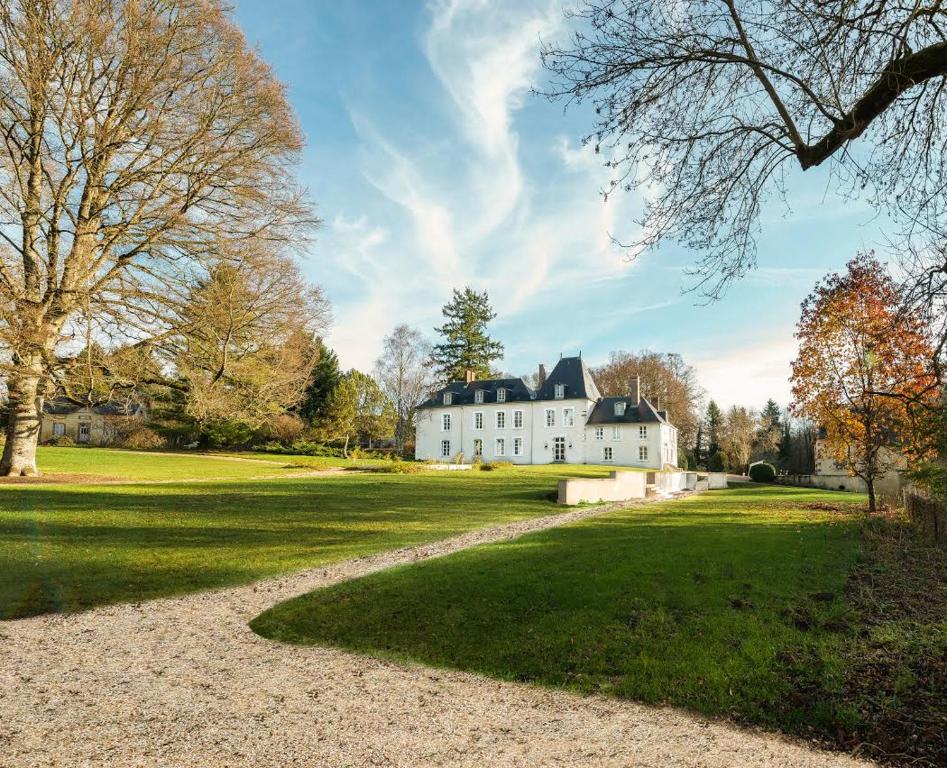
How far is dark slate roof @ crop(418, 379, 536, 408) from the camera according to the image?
47.0m

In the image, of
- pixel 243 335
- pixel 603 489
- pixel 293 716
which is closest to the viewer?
pixel 293 716

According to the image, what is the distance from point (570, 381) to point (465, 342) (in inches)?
770

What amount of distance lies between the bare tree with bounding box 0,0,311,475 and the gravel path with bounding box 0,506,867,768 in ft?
35.8

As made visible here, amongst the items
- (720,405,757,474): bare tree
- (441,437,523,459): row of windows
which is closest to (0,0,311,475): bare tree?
(441,437,523,459): row of windows

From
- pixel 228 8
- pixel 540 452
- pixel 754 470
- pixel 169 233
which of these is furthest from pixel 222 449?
pixel 754 470

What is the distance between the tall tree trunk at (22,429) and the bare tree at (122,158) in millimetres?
39

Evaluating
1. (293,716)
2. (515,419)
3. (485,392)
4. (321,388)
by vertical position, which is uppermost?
(485,392)

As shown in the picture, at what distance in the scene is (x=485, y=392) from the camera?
48438mm

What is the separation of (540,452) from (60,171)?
36.3 metres

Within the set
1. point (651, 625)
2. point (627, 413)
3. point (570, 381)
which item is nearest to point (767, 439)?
point (627, 413)

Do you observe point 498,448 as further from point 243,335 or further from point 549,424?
point 243,335

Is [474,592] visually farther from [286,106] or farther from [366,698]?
[286,106]

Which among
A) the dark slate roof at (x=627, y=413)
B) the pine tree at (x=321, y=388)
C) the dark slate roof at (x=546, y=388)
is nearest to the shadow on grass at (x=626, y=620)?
the pine tree at (x=321, y=388)

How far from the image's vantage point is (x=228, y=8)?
50.6 ft
